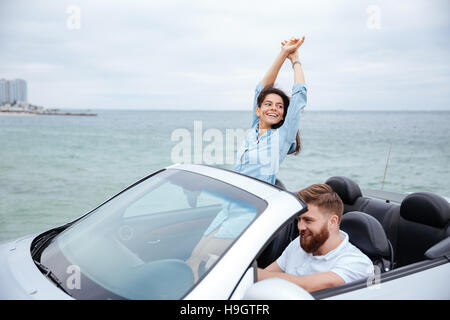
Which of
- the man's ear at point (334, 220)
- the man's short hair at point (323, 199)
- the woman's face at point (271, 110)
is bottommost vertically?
the man's ear at point (334, 220)

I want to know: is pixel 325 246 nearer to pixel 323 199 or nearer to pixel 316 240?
pixel 316 240

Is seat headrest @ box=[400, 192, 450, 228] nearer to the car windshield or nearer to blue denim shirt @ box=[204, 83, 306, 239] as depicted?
blue denim shirt @ box=[204, 83, 306, 239]

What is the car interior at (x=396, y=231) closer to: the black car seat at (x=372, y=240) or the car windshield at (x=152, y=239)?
the black car seat at (x=372, y=240)

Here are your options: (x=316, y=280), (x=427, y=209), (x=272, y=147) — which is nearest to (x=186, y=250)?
(x=316, y=280)

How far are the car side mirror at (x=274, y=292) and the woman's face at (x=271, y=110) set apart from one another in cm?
149

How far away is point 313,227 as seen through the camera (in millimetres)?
1933

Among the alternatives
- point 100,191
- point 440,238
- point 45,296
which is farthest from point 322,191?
Result: point 100,191

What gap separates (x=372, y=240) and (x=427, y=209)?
71 cm

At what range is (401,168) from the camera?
20297 millimetres

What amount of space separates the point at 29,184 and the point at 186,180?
12.4 metres

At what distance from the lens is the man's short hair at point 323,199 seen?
191 cm

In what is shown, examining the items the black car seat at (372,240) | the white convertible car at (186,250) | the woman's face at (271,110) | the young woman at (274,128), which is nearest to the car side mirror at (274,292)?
the white convertible car at (186,250)

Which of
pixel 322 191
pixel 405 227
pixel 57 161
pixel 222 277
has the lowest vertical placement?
pixel 57 161
